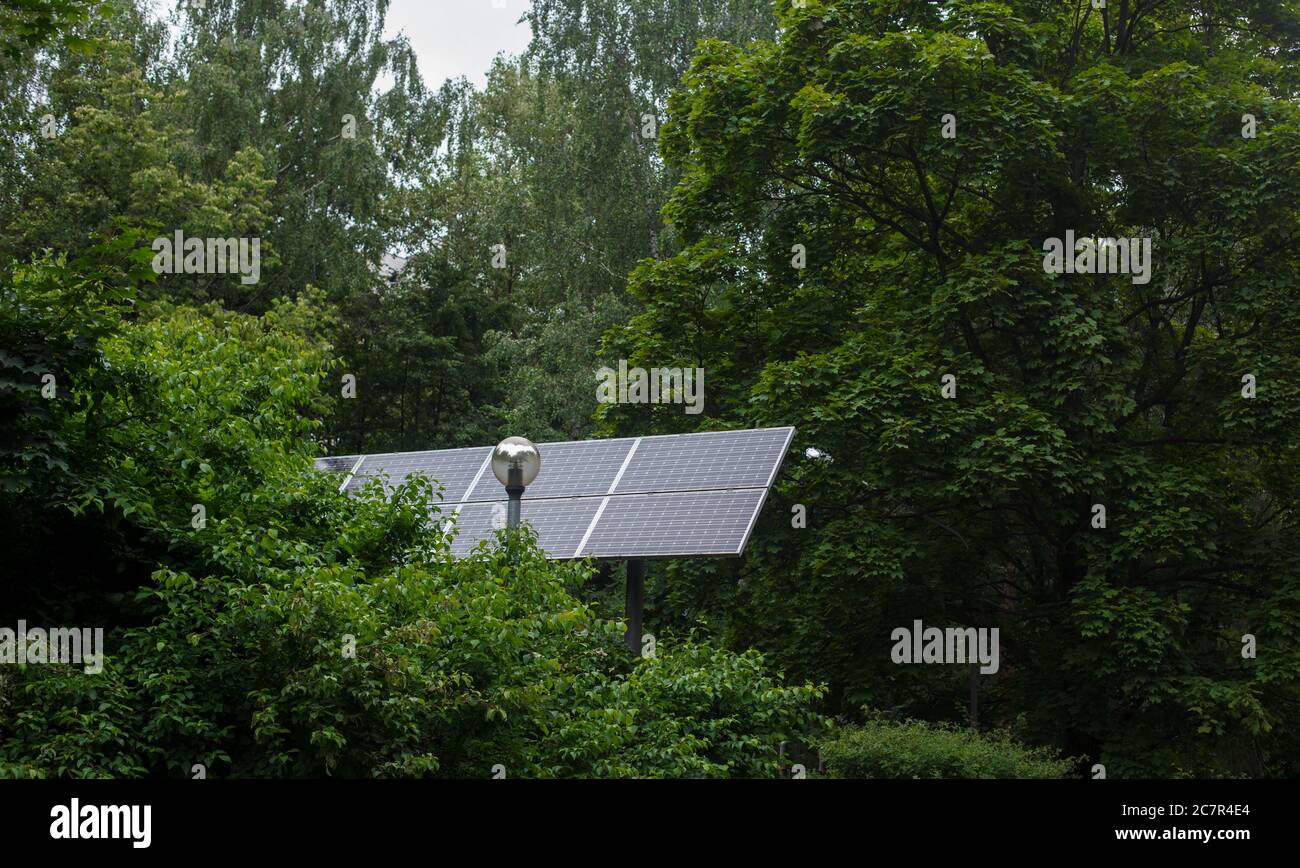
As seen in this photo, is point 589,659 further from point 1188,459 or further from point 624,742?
point 1188,459

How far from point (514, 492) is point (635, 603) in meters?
2.49

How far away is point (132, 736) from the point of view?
9719 millimetres

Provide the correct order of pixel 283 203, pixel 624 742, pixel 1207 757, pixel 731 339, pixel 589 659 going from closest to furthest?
pixel 624 742
pixel 589 659
pixel 1207 757
pixel 731 339
pixel 283 203

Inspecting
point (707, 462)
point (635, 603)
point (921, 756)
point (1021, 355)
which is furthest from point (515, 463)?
point (1021, 355)

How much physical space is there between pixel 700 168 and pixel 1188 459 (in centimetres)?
1020

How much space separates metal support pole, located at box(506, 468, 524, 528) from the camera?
1232 centimetres

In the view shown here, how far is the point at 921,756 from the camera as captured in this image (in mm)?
17156

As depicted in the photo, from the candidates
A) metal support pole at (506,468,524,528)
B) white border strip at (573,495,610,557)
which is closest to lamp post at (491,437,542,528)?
metal support pole at (506,468,524,528)

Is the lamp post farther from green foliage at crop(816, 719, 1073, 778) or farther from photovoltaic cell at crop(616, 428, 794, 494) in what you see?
green foliage at crop(816, 719, 1073, 778)
